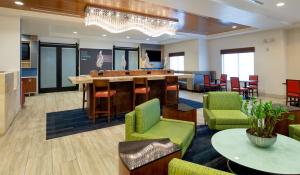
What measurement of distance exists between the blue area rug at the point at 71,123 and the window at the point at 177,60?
24.4 ft

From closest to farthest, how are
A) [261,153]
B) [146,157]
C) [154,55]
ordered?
[146,157] < [261,153] < [154,55]

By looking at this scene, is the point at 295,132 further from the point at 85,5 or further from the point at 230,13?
the point at 85,5

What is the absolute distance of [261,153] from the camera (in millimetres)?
2109

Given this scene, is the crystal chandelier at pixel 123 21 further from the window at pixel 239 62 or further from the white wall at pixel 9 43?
the window at pixel 239 62

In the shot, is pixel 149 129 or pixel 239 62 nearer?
pixel 149 129

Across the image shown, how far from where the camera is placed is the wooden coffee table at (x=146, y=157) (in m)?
1.57

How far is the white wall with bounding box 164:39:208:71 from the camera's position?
410 inches

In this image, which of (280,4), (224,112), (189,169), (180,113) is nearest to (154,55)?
(280,4)

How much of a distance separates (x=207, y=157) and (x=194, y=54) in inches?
332

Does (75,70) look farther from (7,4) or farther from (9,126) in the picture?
(9,126)

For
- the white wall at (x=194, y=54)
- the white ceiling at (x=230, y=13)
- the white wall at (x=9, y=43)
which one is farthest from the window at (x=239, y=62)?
the white wall at (x=9, y=43)

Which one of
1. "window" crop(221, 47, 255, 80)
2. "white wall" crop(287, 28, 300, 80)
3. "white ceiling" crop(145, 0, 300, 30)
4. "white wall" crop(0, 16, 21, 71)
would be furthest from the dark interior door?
"white wall" crop(287, 28, 300, 80)

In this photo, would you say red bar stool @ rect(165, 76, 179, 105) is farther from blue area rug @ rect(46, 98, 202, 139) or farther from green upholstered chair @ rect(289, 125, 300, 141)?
green upholstered chair @ rect(289, 125, 300, 141)

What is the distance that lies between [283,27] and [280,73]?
180cm
